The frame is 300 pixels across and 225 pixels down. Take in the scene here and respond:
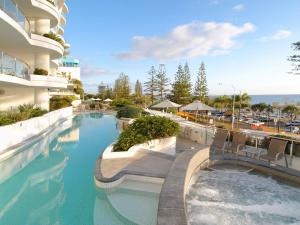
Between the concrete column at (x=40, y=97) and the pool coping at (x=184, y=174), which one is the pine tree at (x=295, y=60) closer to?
the pool coping at (x=184, y=174)

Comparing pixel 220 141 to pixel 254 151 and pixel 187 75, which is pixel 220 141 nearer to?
pixel 254 151

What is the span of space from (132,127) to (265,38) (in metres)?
9.88

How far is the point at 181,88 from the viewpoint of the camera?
129 ft

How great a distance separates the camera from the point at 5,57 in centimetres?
1024

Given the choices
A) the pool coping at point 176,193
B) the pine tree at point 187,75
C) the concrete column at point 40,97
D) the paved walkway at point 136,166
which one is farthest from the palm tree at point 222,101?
the pool coping at point 176,193

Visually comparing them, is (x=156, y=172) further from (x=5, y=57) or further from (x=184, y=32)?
(x=184, y=32)

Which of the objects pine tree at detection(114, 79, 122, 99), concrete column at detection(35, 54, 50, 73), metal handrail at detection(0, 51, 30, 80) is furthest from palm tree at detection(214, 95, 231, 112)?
metal handrail at detection(0, 51, 30, 80)

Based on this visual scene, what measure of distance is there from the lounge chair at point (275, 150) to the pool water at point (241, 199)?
24.1 inches

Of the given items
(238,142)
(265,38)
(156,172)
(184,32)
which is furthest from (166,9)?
(156,172)

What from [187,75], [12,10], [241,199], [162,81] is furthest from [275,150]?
[162,81]

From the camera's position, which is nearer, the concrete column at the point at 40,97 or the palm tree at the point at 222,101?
the concrete column at the point at 40,97

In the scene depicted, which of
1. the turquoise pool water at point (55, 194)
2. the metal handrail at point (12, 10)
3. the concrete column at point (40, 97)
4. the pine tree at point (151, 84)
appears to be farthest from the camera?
the pine tree at point (151, 84)

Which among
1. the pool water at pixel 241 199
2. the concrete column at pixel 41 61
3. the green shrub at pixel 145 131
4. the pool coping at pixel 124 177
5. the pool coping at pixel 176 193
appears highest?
the concrete column at pixel 41 61

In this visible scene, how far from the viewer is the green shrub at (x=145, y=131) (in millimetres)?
8062
